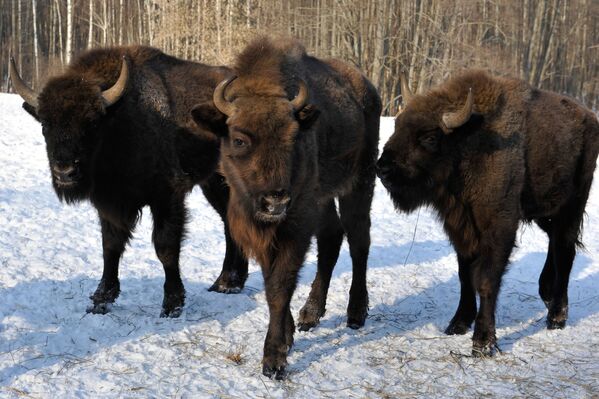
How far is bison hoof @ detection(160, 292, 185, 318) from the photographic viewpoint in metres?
6.49

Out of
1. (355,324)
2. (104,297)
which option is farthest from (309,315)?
(104,297)

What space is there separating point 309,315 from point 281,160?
2142 millimetres

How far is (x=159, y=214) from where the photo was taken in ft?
21.7

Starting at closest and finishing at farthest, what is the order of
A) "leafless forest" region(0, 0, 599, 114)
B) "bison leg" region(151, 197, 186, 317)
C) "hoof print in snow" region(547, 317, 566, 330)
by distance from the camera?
1. "bison leg" region(151, 197, 186, 317)
2. "hoof print in snow" region(547, 317, 566, 330)
3. "leafless forest" region(0, 0, 599, 114)

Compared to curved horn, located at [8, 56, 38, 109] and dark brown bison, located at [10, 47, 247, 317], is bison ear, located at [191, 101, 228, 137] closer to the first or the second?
dark brown bison, located at [10, 47, 247, 317]

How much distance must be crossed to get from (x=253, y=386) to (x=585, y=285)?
18.7ft

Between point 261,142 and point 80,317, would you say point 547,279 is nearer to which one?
point 261,142

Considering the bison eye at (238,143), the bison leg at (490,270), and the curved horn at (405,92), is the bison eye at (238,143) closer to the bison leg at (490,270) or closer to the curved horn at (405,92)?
the curved horn at (405,92)

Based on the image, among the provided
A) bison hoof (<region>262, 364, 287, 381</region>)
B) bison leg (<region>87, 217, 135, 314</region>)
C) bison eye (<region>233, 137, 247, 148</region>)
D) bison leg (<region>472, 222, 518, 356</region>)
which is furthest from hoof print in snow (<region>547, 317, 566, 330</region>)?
bison leg (<region>87, 217, 135, 314</region>)

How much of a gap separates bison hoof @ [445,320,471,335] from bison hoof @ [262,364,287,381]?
2.19 metres

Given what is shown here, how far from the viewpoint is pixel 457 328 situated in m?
6.64

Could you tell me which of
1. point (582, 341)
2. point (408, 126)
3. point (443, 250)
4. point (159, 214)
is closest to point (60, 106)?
point (159, 214)

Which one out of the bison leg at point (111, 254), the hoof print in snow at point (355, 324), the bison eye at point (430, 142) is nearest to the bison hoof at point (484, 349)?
the hoof print in snow at point (355, 324)

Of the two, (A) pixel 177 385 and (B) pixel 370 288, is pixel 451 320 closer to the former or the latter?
(B) pixel 370 288
